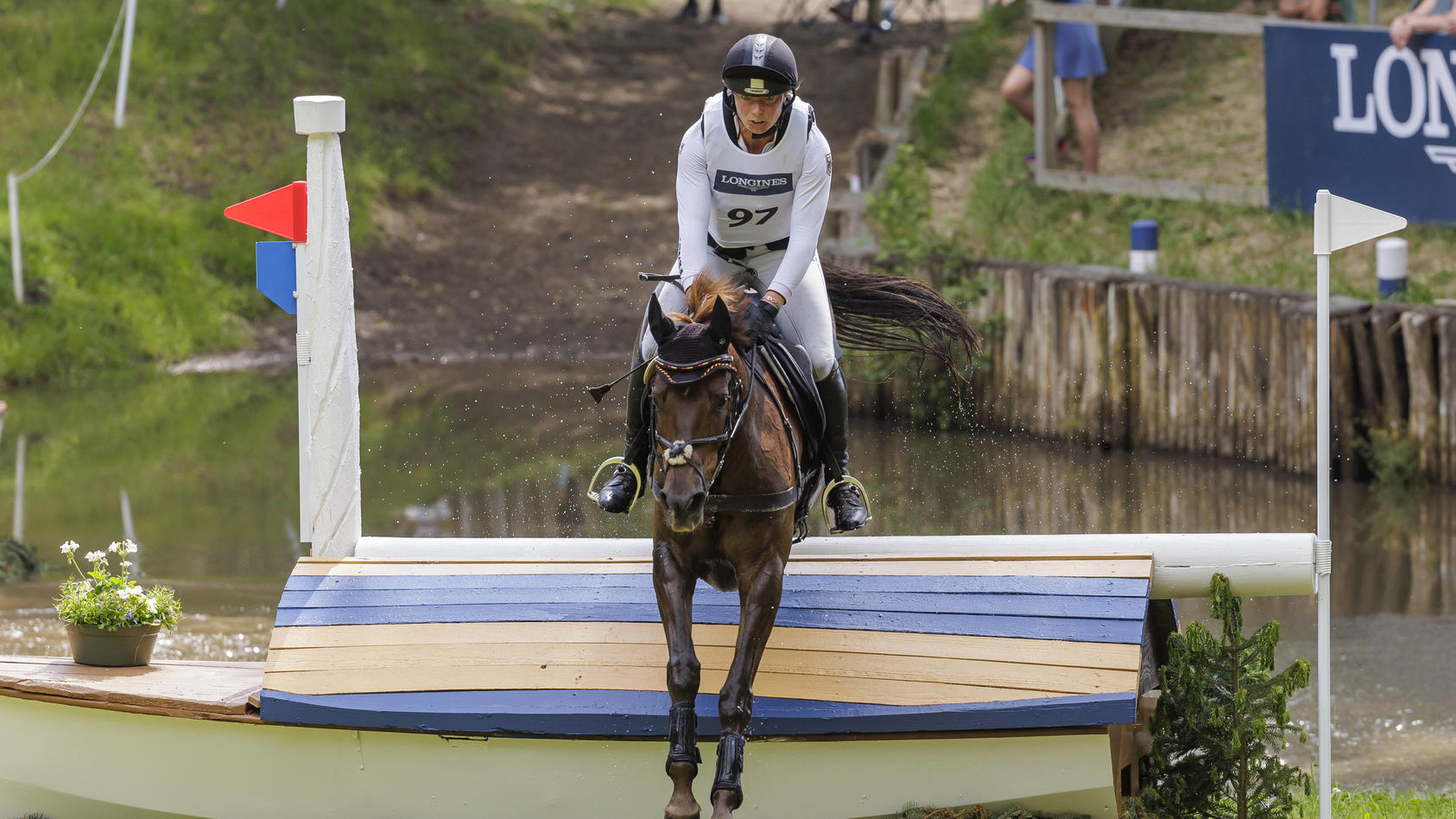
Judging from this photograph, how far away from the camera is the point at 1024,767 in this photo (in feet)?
16.6

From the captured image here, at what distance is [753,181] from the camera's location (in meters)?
5.44

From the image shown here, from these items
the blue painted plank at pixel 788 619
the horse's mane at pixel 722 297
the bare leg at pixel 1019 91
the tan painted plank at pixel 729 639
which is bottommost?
the tan painted plank at pixel 729 639

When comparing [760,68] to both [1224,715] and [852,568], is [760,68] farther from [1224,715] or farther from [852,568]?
[1224,715]

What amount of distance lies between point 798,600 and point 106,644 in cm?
256

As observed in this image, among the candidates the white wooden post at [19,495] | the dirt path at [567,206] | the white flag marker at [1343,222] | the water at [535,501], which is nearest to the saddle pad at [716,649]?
the white flag marker at [1343,222]

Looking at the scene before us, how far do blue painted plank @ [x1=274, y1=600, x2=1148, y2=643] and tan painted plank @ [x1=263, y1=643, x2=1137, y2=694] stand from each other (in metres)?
0.12

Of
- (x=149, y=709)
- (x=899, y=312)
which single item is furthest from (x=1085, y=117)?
(x=149, y=709)

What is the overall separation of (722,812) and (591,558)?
1.36 meters

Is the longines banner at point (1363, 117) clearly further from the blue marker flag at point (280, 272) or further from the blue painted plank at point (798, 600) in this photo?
the blue marker flag at point (280, 272)

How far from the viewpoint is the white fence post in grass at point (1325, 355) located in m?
5.09

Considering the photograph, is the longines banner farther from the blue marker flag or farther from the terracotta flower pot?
the terracotta flower pot

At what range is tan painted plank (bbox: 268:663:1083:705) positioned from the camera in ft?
16.6

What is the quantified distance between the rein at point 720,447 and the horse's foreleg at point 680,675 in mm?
256

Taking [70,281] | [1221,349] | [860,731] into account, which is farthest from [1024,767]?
[70,281]
